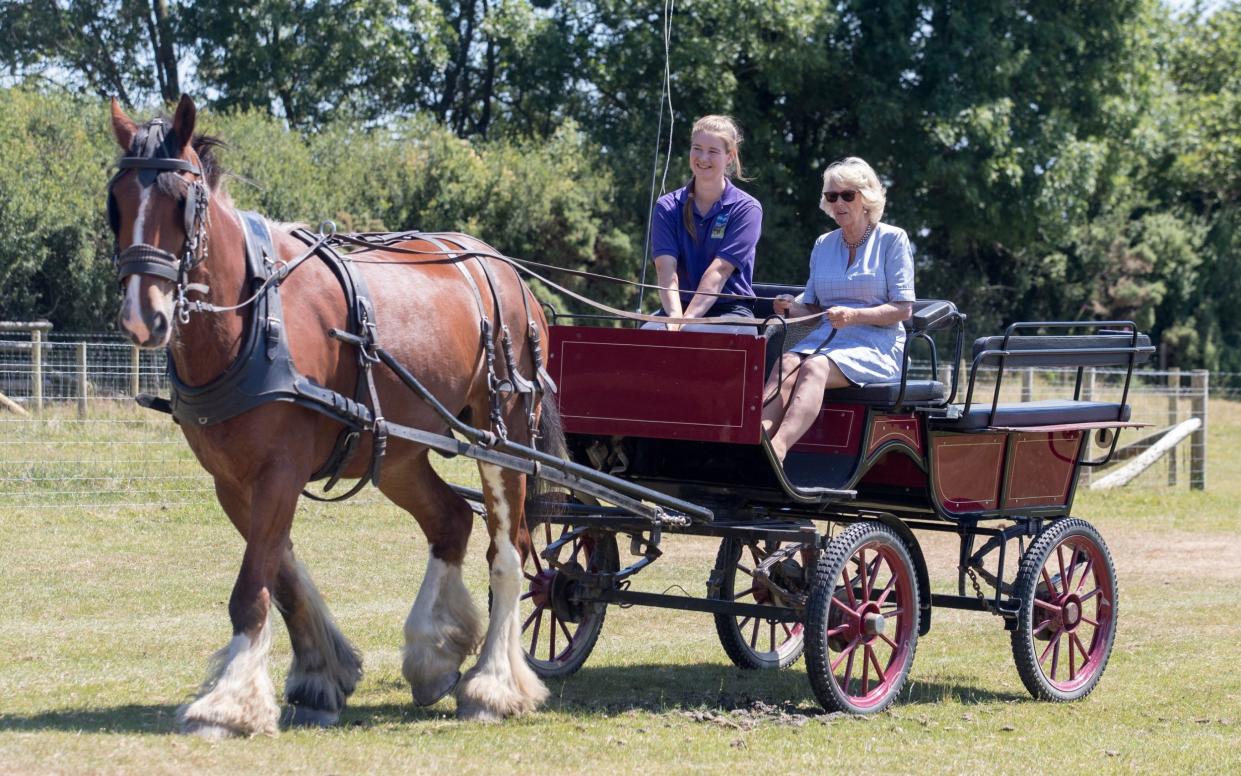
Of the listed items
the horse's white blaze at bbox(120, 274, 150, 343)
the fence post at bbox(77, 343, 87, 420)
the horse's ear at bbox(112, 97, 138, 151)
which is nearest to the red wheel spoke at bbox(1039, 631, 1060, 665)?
the horse's white blaze at bbox(120, 274, 150, 343)

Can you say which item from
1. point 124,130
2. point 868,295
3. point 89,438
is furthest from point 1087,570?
point 89,438

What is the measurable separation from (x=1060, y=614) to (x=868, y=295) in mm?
1693

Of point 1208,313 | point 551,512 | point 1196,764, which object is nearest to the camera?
point 1196,764

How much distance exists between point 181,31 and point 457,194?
6752mm

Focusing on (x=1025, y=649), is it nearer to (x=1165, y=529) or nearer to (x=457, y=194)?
(x=1165, y=529)

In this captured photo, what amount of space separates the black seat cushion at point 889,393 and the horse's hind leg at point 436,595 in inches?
64.7

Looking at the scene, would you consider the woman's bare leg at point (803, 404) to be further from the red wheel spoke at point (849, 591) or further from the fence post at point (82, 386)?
the fence post at point (82, 386)

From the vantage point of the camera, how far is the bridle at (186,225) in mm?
4395

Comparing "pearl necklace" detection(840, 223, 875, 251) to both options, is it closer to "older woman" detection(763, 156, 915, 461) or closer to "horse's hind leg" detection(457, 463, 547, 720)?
"older woman" detection(763, 156, 915, 461)

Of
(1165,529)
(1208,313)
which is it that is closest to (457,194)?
(1165,529)

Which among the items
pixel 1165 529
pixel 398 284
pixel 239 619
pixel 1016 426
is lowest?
pixel 1165 529

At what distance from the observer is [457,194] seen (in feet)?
68.3

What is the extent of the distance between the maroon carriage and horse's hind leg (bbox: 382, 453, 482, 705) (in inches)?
15.8

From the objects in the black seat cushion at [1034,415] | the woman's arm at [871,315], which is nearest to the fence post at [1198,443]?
the black seat cushion at [1034,415]
